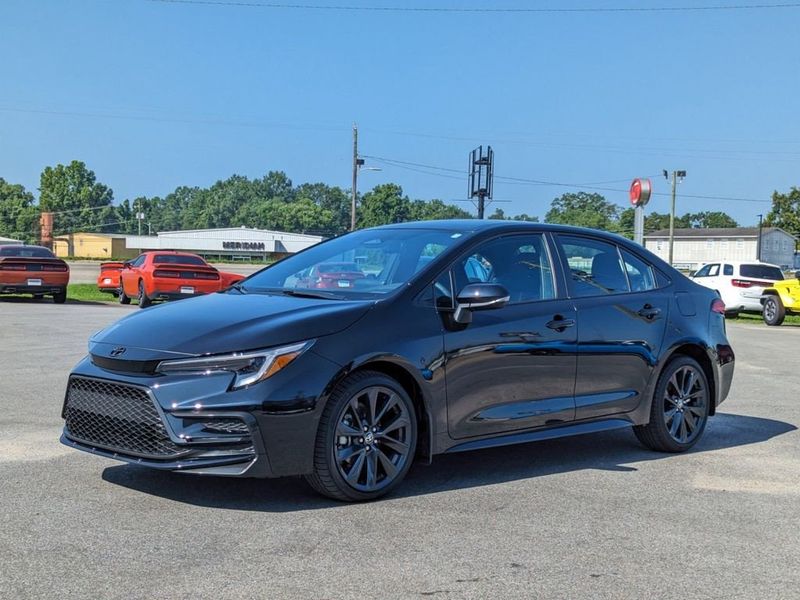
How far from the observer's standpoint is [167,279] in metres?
24.1

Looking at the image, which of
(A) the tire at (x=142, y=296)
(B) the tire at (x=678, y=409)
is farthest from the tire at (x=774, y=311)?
(B) the tire at (x=678, y=409)

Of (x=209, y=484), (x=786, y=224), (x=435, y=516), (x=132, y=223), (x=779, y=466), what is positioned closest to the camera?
(x=435, y=516)

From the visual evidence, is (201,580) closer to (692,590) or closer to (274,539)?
(274,539)

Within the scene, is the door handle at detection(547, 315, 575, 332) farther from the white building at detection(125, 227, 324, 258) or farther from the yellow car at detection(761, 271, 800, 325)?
the white building at detection(125, 227, 324, 258)

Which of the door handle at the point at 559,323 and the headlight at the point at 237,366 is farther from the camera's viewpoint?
the door handle at the point at 559,323

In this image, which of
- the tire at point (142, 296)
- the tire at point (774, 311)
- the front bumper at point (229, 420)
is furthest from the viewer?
the tire at point (774, 311)

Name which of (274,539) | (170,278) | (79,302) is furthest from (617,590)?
(79,302)

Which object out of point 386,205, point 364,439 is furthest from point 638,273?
point 386,205

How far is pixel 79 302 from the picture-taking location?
27.0 metres

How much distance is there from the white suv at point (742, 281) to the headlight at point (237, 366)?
24.0m

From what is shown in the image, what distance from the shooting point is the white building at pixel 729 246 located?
110125 mm

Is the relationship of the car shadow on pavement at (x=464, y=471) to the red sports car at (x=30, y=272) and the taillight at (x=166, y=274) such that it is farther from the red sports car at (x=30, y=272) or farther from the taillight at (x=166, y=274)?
the red sports car at (x=30, y=272)

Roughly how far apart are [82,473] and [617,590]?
340cm

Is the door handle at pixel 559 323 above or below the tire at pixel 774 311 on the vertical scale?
above
